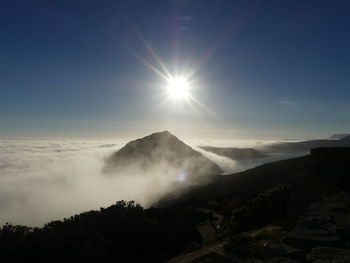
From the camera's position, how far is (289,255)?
6.86 metres

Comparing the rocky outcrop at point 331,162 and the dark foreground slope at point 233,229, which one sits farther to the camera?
the rocky outcrop at point 331,162

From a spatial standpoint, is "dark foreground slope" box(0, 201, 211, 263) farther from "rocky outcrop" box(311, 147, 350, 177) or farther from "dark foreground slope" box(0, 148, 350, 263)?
"rocky outcrop" box(311, 147, 350, 177)

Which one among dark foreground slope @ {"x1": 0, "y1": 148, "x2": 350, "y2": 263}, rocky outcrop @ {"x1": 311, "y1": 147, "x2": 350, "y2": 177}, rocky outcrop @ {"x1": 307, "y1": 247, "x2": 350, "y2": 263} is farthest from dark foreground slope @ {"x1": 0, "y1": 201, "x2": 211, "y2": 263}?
rocky outcrop @ {"x1": 307, "y1": 247, "x2": 350, "y2": 263}

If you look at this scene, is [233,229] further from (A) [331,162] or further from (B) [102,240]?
(B) [102,240]

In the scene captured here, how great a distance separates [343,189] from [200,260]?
22.3 ft

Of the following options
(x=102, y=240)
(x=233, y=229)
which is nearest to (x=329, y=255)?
(x=233, y=229)

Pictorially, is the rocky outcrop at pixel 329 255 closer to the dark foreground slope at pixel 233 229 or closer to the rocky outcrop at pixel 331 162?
the dark foreground slope at pixel 233 229

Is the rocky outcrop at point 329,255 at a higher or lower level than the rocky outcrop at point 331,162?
lower

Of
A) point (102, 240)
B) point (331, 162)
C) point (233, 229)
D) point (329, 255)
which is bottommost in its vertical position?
point (102, 240)

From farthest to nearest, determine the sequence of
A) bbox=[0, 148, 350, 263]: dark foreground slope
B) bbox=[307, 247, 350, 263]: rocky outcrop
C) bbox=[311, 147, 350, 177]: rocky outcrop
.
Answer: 1. bbox=[311, 147, 350, 177]: rocky outcrop
2. bbox=[0, 148, 350, 263]: dark foreground slope
3. bbox=[307, 247, 350, 263]: rocky outcrop

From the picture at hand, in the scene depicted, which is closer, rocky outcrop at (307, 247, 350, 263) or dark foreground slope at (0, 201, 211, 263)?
rocky outcrop at (307, 247, 350, 263)

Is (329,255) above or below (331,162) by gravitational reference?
below

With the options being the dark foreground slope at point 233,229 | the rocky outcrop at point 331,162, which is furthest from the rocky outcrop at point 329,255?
the rocky outcrop at point 331,162

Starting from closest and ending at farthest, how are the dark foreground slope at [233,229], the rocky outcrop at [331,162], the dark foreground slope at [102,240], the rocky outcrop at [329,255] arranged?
the rocky outcrop at [329,255], the dark foreground slope at [233,229], the rocky outcrop at [331,162], the dark foreground slope at [102,240]
